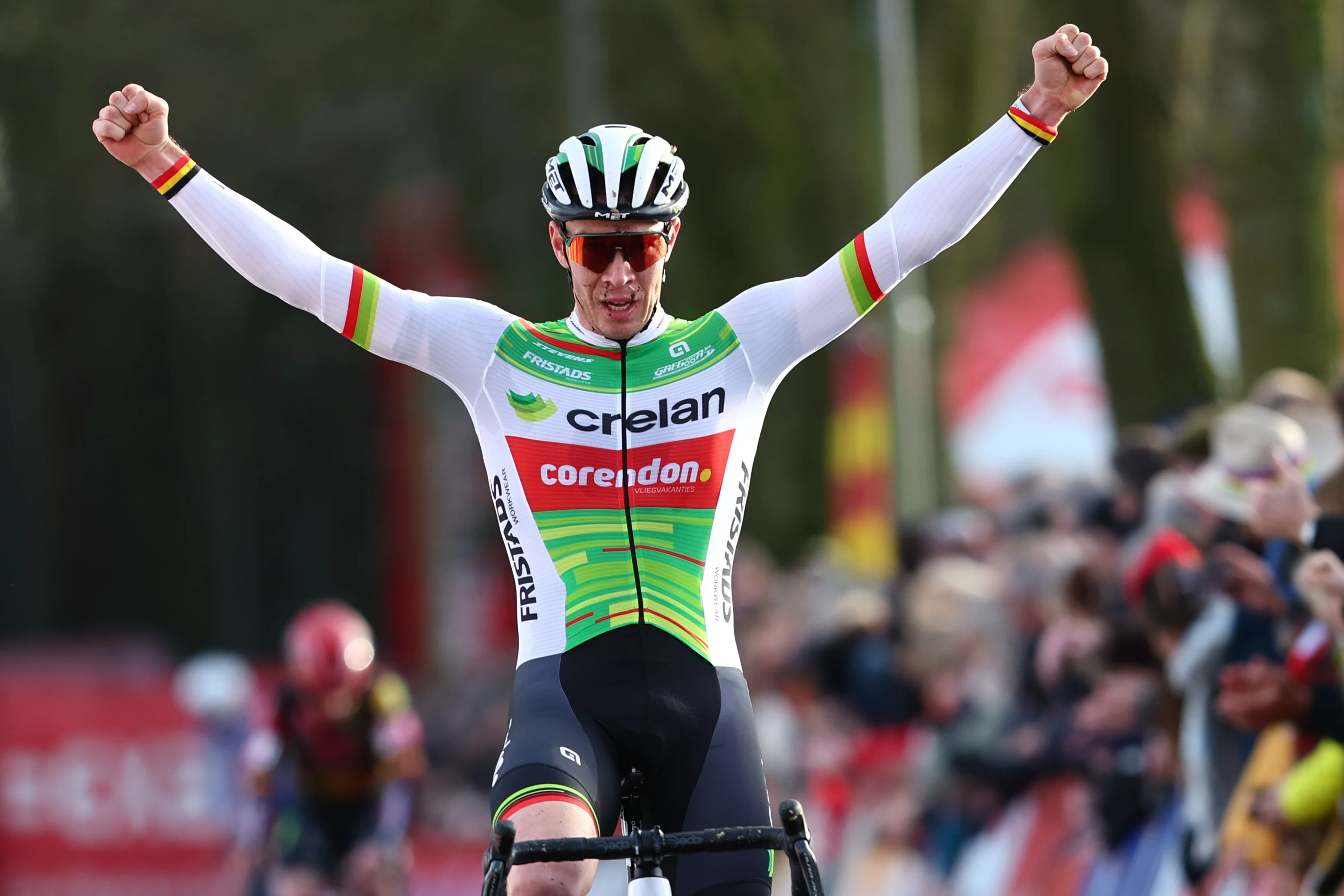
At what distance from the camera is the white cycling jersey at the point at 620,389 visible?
259 inches

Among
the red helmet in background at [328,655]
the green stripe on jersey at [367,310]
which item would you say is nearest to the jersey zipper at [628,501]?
the green stripe on jersey at [367,310]

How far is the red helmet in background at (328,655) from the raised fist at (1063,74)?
7621mm

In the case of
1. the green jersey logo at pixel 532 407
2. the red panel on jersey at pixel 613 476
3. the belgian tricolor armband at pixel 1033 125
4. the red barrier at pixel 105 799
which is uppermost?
the belgian tricolor armband at pixel 1033 125

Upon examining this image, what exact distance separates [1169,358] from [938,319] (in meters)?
7.76

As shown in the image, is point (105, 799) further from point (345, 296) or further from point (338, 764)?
point (345, 296)

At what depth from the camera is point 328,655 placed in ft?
44.4

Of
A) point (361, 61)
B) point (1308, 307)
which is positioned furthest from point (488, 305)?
point (361, 61)

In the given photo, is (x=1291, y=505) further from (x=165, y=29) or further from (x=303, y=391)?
(x=303, y=391)

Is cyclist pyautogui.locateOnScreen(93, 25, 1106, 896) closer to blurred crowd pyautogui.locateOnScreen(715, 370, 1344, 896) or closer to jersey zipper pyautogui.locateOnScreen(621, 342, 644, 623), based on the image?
jersey zipper pyautogui.locateOnScreen(621, 342, 644, 623)

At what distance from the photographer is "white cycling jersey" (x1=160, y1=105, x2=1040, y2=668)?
6.59m

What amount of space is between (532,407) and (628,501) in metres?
0.38

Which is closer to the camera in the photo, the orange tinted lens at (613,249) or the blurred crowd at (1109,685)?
the orange tinted lens at (613,249)

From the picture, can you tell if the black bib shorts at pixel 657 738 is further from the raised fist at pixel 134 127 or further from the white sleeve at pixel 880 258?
the raised fist at pixel 134 127

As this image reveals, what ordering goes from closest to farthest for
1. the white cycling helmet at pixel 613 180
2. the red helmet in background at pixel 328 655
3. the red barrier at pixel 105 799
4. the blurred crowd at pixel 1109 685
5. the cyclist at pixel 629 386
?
the cyclist at pixel 629 386, the white cycling helmet at pixel 613 180, the blurred crowd at pixel 1109 685, the red helmet in background at pixel 328 655, the red barrier at pixel 105 799
